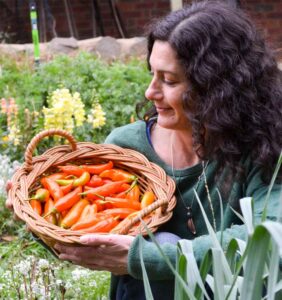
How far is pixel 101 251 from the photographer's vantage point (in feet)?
7.64

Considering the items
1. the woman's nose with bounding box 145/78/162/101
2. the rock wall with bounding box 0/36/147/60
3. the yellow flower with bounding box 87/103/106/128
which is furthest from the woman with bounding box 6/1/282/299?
the rock wall with bounding box 0/36/147/60

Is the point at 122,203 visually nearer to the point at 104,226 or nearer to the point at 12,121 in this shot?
the point at 104,226

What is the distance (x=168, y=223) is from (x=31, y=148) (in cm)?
54

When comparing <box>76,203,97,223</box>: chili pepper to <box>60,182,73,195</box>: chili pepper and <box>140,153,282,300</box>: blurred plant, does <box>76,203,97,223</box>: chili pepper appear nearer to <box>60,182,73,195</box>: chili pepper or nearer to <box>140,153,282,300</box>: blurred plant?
<box>60,182,73,195</box>: chili pepper

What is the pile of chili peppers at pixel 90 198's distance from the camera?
2488 millimetres

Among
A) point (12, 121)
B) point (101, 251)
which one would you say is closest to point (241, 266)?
point (101, 251)

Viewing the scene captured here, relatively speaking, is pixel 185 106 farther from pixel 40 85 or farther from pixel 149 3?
pixel 149 3

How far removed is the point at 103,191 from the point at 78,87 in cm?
325

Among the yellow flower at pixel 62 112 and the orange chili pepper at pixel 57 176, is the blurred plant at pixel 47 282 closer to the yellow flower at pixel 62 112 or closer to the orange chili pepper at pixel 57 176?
the orange chili pepper at pixel 57 176

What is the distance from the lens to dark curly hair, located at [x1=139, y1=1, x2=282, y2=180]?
8.14 feet

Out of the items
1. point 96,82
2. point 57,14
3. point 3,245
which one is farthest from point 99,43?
point 3,245

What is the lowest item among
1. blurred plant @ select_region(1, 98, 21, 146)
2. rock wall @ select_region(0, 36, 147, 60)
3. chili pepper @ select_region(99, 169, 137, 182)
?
rock wall @ select_region(0, 36, 147, 60)

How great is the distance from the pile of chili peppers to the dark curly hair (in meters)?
0.28

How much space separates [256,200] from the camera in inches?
96.8
